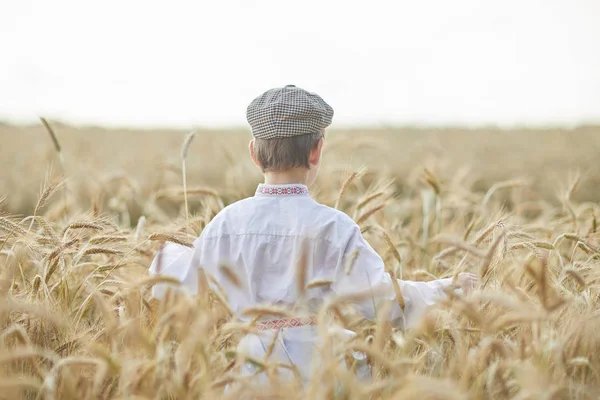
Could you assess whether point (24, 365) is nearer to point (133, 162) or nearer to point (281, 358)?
point (281, 358)

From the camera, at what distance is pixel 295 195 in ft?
7.06

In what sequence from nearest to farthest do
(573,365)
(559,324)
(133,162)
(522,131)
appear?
(573,365) < (559,324) < (133,162) < (522,131)

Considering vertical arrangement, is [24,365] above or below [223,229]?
below

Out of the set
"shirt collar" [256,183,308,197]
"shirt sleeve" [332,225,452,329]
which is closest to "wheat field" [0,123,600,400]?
"shirt sleeve" [332,225,452,329]

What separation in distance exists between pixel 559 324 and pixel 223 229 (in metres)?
1.28

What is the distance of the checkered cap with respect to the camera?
2113 millimetres

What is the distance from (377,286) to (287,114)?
0.69 metres

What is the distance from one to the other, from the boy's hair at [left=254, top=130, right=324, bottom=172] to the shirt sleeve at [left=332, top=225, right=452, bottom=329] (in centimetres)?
33

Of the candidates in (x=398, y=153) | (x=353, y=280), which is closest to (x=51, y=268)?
(x=353, y=280)

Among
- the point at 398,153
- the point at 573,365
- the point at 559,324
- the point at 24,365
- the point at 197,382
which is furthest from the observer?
the point at 398,153

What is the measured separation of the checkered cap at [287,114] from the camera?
6.93 ft

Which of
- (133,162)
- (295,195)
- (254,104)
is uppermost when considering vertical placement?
(254,104)

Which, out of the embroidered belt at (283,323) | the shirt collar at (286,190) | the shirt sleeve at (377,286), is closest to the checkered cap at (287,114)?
the shirt collar at (286,190)

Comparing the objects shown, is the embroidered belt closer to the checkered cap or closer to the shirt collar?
the shirt collar
